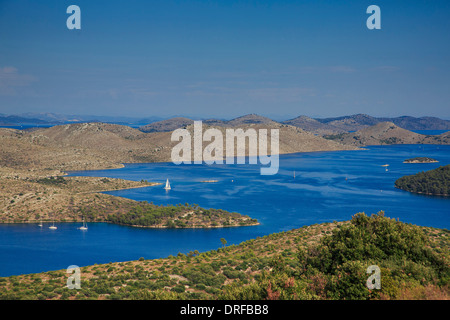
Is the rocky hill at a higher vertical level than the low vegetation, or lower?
higher

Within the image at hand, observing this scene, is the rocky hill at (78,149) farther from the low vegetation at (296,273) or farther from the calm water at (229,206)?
the low vegetation at (296,273)

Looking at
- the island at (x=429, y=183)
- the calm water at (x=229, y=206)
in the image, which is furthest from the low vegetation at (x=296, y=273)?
the island at (x=429, y=183)

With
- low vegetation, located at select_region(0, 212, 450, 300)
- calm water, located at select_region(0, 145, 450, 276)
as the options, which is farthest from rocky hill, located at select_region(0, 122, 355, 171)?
low vegetation, located at select_region(0, 212, 450, 300)

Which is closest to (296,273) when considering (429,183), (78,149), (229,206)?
(229,206)

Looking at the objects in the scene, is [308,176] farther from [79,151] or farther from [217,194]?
[79,151]

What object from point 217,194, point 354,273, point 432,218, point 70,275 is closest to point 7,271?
point 70,275

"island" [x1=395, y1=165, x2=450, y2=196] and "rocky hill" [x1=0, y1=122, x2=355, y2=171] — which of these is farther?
"rocky hill" [x1=0, y1=122, x2=355, y2=171]

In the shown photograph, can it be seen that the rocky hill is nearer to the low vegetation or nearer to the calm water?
the calm water
